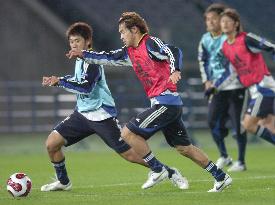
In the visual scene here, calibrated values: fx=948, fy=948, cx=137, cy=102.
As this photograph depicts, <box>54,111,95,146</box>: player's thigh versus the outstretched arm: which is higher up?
the outstretched arm

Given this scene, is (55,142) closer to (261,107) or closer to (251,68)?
(261,107)

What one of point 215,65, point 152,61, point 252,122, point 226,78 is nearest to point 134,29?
point 152,61

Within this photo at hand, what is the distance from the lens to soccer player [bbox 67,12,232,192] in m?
10.9

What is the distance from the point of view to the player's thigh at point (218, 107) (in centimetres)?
1471

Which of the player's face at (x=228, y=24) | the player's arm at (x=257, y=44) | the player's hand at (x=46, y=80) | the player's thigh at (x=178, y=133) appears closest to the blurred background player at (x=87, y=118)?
the player's hand at (x=46, y=80)

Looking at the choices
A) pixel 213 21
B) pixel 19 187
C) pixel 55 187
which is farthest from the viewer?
pixel 213 21

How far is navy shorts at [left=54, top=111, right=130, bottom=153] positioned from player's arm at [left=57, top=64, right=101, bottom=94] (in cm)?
41

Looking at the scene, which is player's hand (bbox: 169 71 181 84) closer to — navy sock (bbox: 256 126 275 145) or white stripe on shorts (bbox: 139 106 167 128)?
white stripe on shorts (bbox: 139 106 167 128)

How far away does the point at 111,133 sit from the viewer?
448 inches

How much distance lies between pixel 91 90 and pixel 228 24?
333cm

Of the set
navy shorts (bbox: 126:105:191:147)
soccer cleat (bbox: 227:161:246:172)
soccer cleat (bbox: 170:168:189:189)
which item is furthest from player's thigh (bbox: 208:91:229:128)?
navy shorts (bbox: 126:105:191:147)

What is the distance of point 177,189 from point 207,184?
653 millimetres

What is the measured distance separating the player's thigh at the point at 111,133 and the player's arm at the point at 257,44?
2975mm

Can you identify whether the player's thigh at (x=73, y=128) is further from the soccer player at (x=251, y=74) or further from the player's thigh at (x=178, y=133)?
the soccer player at (x=251, y=74)
